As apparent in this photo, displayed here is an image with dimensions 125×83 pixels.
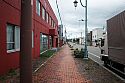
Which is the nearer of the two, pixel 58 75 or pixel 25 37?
pixel 25 37

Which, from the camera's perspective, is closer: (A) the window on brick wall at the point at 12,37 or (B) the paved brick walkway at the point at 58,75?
(B) the paved brick walkway at the point at 58,75

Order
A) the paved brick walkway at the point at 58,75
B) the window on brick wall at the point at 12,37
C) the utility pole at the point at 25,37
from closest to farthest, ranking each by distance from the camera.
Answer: the utility pole at the point at 25,37
the paved brick walkway at the point at 58,75
the window on brick wall at the point at 12,37

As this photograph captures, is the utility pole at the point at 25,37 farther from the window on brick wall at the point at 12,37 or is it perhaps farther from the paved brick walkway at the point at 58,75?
the window on brick wall at the point at 12,37

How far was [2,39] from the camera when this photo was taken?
11.8 metres

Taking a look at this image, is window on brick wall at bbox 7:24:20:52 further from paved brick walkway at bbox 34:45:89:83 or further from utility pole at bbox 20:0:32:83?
utility pole at bbox 20:0:32:83

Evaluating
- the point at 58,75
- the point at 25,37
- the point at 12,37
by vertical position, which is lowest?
the point at 58,75

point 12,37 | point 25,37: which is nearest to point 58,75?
point 12,37

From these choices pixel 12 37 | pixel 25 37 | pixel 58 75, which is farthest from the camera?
pixel 12 37

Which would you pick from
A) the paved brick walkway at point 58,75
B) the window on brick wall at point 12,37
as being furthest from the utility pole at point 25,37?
the window on brick wall at point 12,37

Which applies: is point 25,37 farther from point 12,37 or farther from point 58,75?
point 12,37

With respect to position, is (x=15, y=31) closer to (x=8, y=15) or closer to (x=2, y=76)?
(x=8, y=15)

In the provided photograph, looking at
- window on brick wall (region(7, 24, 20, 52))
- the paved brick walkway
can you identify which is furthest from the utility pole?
window on brick wall (region(7, 24, 20, 52))

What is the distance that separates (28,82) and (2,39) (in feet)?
23.5

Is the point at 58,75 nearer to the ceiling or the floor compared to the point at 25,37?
nearer to the floor
